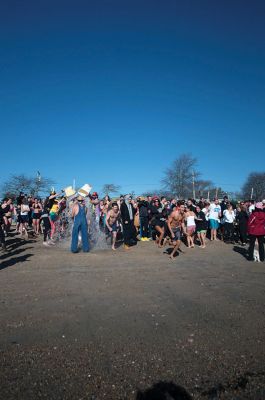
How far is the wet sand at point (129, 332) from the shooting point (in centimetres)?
325

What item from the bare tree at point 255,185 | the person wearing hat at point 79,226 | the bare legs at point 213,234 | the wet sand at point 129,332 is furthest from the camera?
the bare tree at point 255,185

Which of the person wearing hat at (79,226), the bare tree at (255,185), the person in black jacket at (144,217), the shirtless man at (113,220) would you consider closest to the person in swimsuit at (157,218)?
the person in black jacket at (144,217)

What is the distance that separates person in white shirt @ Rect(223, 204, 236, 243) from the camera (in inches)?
563

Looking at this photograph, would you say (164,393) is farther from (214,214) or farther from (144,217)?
(144,217)

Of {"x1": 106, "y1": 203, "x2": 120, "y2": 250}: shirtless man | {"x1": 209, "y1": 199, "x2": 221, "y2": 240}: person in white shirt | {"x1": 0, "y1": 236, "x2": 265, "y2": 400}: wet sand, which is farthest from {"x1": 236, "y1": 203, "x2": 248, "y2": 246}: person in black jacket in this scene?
{"x1": 106, "y1": 203, "x2": 120, "y2": 250}: shirtless man

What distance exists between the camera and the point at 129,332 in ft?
14.8

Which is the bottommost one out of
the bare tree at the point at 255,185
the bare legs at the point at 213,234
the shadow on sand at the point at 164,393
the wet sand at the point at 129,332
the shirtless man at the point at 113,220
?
the shadow on sand at the point at 164,393

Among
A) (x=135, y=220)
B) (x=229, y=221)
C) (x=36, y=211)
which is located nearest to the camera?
(x=229, y=221)

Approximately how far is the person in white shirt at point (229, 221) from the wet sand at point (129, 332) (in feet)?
18.7

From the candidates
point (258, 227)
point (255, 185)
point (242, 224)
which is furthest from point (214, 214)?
point (255, 185)

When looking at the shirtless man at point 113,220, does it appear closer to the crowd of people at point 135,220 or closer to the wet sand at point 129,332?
the crowd of people at point 135,220

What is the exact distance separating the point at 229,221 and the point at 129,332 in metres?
10.8

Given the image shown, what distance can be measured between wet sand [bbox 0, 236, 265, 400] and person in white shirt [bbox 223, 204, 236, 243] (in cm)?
569

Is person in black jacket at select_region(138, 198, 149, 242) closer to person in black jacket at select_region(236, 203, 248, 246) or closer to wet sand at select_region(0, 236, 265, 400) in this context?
person in black jacket at select_region(236, 203, 248, 246)
